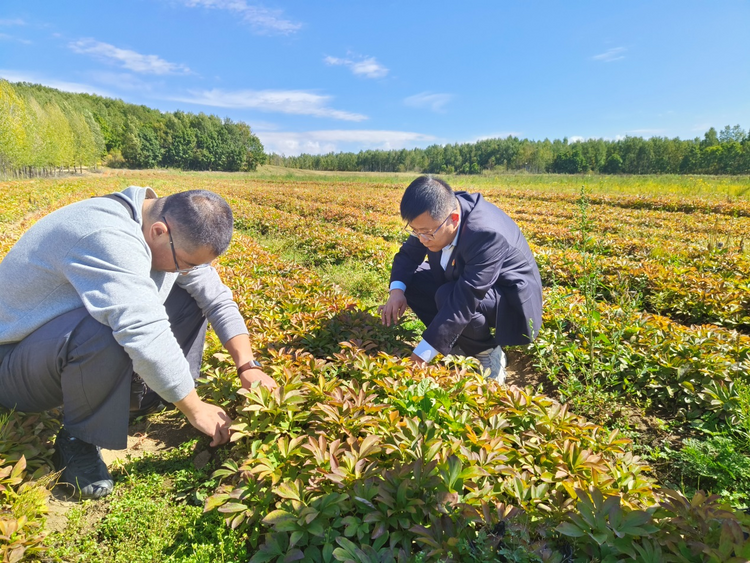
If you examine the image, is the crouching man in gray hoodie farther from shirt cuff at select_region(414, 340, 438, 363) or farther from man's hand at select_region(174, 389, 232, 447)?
shirt cuff at select_region(414, 340, 438, 363)

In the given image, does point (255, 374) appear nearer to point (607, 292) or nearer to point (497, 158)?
point (607, 292)

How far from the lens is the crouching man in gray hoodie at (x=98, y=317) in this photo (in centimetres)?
180

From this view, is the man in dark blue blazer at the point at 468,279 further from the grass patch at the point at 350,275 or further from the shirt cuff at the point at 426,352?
the grass patch at the point at 350,275

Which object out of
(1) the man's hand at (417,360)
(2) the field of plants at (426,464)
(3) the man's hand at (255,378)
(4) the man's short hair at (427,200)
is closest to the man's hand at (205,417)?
(2) the field of plants at (426,464)

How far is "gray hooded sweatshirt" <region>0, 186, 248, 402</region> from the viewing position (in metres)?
1.78

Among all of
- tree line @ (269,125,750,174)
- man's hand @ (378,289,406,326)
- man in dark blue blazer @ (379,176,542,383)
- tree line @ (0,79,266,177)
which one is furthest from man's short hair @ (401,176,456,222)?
tree line @ (269,125,750,174)

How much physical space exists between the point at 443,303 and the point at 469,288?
332 mm

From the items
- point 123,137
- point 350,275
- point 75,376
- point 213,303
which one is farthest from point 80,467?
point 123,137

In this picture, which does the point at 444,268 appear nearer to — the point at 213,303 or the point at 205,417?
the point at 213,303

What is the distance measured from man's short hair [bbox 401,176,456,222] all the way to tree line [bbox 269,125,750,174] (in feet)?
214

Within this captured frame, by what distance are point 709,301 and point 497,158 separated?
85974 millimetres

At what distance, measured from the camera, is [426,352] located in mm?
2730

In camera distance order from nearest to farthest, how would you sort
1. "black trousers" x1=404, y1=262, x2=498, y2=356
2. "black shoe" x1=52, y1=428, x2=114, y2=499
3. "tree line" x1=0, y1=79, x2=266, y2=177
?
"black shoe" x1=52, y1=428, x2=114, y2=499 < "black trousers" x1=404, y1=262, x2=498, y2=356 < "tree line" x1=0, y1=79, x2=266, y2=177

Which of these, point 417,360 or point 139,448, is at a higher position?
point 417,360
